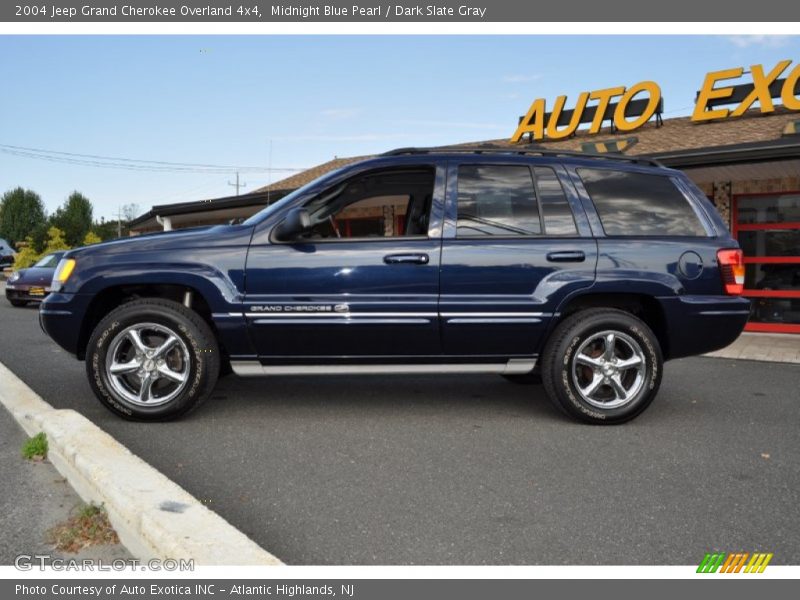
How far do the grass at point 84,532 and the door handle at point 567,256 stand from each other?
3111 millimetres

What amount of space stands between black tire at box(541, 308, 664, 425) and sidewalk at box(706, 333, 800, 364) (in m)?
4.67

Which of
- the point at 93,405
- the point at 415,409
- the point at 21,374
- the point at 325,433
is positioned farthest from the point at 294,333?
the point at 21,374

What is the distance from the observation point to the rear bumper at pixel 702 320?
477 centimetres

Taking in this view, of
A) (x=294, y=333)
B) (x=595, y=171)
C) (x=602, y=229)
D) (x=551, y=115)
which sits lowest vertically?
(x=294, y=333)

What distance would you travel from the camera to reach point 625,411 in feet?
15.5

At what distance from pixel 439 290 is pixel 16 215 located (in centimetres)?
11148

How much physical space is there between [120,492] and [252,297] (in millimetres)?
1875

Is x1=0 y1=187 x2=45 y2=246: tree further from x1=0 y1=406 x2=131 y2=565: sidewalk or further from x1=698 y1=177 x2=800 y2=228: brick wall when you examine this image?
x1=0 y1=406 x2=131 y2=565: sidewalk

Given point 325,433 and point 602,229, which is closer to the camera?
point 325,433

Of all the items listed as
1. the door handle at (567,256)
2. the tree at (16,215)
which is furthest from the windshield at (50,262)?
the tree at (16,215)

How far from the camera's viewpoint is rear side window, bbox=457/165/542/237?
4770mm

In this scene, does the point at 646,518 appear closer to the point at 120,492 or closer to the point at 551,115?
the point at 120,492

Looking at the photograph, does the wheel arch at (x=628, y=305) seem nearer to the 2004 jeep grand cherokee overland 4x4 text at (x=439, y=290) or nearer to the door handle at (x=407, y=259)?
the 2004 jeep grand cherokee overland 4x4 text at (x=439, y=290)

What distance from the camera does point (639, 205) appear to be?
4934 millimetres
